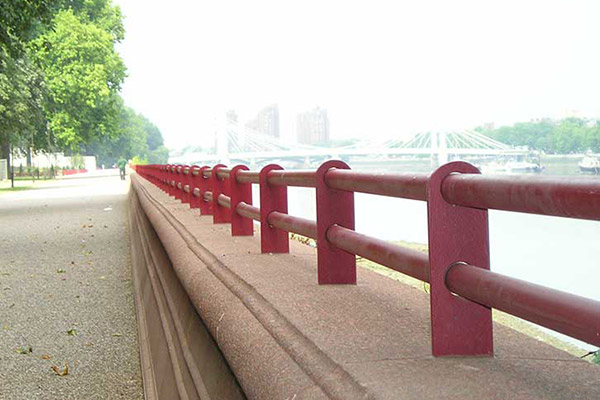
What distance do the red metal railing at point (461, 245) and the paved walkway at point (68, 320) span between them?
77.6 inches

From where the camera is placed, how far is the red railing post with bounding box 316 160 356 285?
4.11 metres

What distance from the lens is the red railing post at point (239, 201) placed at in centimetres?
728

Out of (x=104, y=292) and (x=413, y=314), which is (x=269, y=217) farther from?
(x=104, y=292)

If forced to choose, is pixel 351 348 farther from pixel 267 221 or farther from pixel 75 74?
pixel 75 74

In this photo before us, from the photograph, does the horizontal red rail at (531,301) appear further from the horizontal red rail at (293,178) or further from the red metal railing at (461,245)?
the horizontal red rail at (293,178)

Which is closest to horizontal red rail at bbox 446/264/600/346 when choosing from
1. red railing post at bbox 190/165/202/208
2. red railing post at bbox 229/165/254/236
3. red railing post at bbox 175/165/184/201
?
red railing post at bbox 229/165/254/236

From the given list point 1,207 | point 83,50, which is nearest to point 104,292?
point 1,207

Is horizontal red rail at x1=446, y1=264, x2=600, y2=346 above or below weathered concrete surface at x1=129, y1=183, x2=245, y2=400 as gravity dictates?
above

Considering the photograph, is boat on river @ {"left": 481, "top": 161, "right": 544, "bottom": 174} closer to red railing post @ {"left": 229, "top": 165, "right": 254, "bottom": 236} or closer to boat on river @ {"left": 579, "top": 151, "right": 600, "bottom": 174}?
boat on river @ {"left": 579, "top": 151, "right": 600, "bottom": 174}

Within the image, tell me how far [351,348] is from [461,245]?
0.45m

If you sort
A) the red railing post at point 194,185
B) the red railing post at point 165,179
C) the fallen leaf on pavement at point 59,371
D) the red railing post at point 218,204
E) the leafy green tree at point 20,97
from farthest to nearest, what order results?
1. the leafy green tree at point 20,97
2. the red railing post at point 165,179
3. the red railing post at point 194,185
4. the red railing post at point 218,204
5. the fallen leaf on pavement at point 59,371

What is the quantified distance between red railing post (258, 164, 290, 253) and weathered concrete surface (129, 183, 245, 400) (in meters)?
0.62

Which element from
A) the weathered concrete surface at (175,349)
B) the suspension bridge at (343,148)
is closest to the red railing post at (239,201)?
the weathered concrete surface at (175,349)

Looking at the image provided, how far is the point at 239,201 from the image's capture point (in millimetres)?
7359
